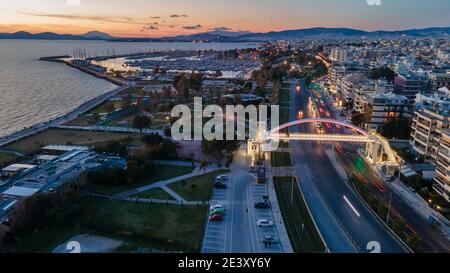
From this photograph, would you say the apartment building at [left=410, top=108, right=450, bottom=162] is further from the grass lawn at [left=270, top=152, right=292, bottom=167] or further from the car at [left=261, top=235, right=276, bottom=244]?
the car at [left=261, top=235, right=276, bottom=244]

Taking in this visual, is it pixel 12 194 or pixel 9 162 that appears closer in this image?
pixel 12 194

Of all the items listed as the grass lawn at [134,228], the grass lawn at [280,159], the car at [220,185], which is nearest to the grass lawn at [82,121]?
the grass lawn at [134,228]

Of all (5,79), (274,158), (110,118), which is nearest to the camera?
(274,158)

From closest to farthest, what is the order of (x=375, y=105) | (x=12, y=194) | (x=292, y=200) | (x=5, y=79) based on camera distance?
(x=12, y=194) < (x=292, y=200) < (x=375, y=105) < (x=5, y=79)

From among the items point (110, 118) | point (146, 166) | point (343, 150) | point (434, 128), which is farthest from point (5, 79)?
point (434, 128)

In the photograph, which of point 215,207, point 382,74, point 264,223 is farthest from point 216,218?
point 382,74

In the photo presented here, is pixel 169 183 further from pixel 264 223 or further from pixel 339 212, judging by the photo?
pixel 339 212
